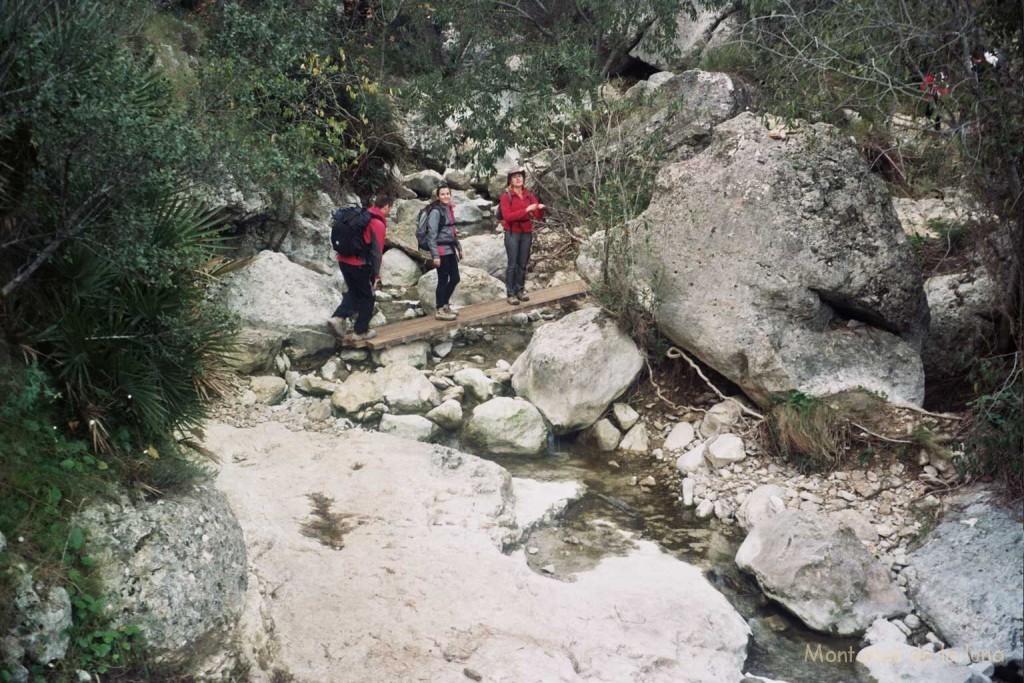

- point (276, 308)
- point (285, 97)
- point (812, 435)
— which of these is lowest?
point (276, 308)

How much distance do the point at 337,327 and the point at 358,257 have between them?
102 centimetres

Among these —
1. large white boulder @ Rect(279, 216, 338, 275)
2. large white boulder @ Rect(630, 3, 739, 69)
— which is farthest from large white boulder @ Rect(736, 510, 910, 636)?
large white boulder @ Rect(630, 3, 739, 69)

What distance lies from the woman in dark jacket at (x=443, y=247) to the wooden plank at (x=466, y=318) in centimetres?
19

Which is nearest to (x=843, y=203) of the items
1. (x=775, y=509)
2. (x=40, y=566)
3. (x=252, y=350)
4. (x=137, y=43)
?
(x=775, y=509)

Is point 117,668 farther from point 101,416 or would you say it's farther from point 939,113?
point 939,113

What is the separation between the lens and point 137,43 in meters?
12.2

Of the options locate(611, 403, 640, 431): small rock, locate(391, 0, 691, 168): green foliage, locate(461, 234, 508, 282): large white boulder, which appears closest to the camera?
locate(611, 403, 640, 431): small rock

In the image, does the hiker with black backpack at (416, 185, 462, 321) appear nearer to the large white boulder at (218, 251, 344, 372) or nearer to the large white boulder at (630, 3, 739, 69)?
the large white boulder at (218, 251, 344, 372)

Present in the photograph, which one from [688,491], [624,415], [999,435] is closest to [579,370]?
[624,415]

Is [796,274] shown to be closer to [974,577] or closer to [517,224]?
[974,577]

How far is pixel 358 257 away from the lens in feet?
35.5

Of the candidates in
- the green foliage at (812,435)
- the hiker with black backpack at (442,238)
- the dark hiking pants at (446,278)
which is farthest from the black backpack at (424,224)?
the green foliage at (812,435)

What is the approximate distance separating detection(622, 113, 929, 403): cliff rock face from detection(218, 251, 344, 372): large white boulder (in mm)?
4207

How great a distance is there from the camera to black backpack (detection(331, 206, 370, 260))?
10.6 m
